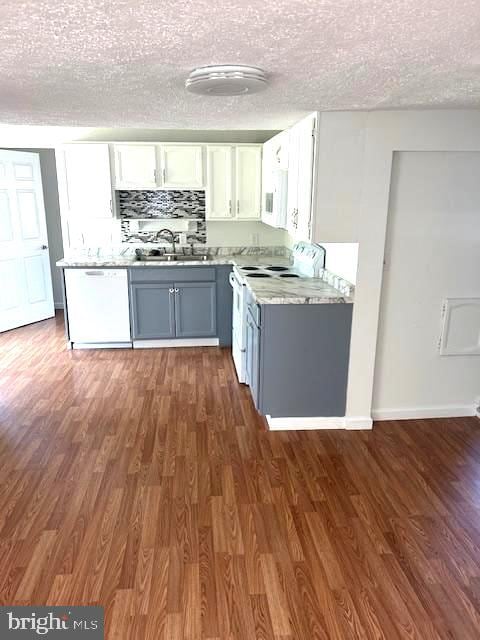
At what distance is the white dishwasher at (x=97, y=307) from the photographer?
473 cm

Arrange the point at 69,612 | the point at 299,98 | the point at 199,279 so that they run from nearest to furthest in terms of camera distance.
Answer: the point at 69,612 < the point at 299,98 < the point at 199,279

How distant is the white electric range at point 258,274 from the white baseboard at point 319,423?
0.81 metres

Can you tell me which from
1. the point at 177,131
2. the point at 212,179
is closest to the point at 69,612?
the point at 212,179

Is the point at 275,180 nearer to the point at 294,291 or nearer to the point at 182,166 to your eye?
the point at 294,291

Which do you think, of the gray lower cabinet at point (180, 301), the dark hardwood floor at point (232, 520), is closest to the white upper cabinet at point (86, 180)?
the gray lower cabinet at point (180, 301)

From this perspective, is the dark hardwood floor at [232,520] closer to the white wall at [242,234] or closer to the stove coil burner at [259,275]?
the stove coil burner at [259,275]

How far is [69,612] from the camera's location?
6.05 feet

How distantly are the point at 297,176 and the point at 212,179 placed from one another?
187 cm

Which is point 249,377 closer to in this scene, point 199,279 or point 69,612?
point 199,279

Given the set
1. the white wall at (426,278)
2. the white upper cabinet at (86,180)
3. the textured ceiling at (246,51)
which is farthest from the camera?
the white upper cabinet at (86,180)

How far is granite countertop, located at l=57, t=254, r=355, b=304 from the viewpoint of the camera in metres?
3.11

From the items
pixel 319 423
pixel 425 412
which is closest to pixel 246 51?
pixel 319 423

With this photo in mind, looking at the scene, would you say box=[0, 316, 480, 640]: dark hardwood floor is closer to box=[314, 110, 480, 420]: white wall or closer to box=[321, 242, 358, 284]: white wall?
box=[321, 242, 358, 284]: white wall

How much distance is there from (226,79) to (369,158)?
130 centimetres
